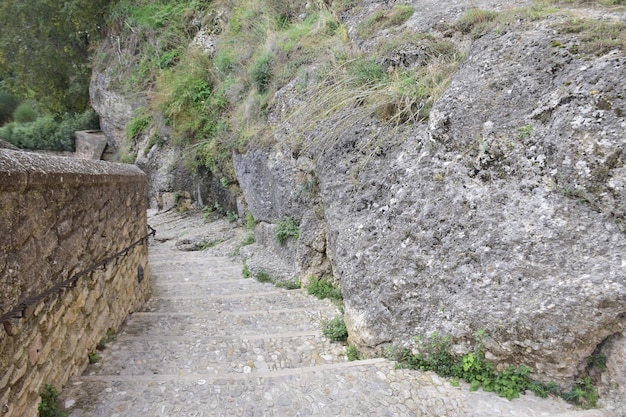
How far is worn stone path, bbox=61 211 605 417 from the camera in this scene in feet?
7.30

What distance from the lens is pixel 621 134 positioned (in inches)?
86.0

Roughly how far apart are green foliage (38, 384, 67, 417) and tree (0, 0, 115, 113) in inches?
541

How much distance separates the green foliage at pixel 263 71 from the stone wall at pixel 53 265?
3612 millimetres

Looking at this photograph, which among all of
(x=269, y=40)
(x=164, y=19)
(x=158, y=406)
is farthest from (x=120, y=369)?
(x=164, y=19)

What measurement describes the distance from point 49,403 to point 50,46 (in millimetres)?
14739

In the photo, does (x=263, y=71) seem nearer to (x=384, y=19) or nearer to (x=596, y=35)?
(x=384, y=19)

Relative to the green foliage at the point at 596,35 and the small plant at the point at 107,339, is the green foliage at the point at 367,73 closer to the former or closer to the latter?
the green foliage at the point at 596,35

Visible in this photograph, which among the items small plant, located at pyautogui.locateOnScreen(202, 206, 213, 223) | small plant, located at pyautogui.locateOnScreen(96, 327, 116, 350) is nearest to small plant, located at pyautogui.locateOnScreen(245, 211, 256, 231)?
small plant, located at pyautogui.locateOnScreen(202, 206, 213, 223)

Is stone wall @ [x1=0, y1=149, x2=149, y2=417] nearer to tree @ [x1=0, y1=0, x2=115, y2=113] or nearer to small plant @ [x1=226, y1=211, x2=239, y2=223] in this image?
small plant @ [x1=226, y1=211, x2=239, y2=223]

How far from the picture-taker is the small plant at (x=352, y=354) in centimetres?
304

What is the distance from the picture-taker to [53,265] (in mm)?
2227

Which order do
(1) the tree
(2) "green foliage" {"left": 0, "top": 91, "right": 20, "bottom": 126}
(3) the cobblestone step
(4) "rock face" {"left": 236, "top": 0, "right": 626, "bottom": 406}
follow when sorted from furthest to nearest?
(2) "green foliage" {"left": 0, "top": 91, "right": 20, "bottom": 126} → (1) the tree → (3) the cobblestone step → (4) "rock face" {"left": 236, "top": 0, "right": 626, "bottom": 406}

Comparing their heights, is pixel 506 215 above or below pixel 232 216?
above

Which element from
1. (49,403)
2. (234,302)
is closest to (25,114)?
(234,302)
